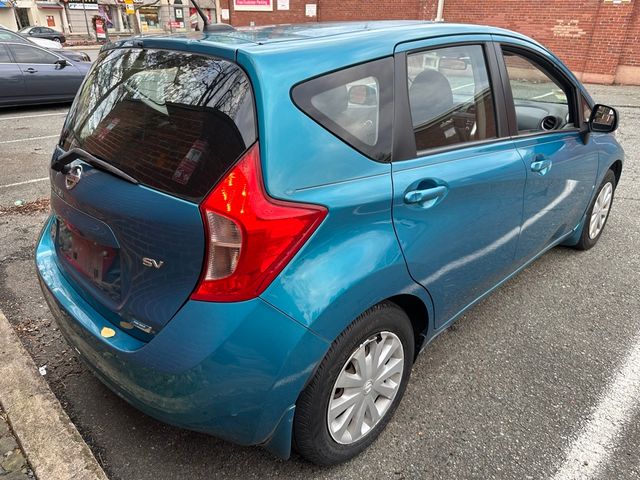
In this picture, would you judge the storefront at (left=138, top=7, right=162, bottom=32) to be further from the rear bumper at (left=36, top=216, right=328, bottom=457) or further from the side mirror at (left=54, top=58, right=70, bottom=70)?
the rear bumper at (left=36, top=216, right=328, bottom=457)

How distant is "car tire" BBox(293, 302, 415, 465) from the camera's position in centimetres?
181

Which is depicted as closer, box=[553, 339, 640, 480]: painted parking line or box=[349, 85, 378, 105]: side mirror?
box=[349, 85, 378, 105]: side mirror

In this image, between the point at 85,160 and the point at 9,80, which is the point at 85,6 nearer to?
the point at 9,80

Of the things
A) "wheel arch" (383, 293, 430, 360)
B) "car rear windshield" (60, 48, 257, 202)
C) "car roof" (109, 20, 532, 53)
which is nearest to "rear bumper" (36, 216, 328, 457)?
"car rear windshield" (60, 48, 257, 202)

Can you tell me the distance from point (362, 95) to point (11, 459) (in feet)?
6.85

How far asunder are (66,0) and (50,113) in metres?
41.3

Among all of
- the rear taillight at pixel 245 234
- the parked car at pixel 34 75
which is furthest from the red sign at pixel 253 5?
the rear taillight at pixel 245 234

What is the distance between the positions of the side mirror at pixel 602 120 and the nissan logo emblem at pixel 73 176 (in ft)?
10.1

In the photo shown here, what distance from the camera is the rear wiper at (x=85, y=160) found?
182 cm

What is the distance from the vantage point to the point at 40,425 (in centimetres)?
218

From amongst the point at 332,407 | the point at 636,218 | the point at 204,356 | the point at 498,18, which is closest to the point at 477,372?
the point at 332,407

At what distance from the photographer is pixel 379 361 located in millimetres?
2047

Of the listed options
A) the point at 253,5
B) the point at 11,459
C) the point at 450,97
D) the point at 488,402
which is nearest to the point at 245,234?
the point at 450,97

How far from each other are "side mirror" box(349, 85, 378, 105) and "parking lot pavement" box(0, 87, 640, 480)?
4.80 feet
